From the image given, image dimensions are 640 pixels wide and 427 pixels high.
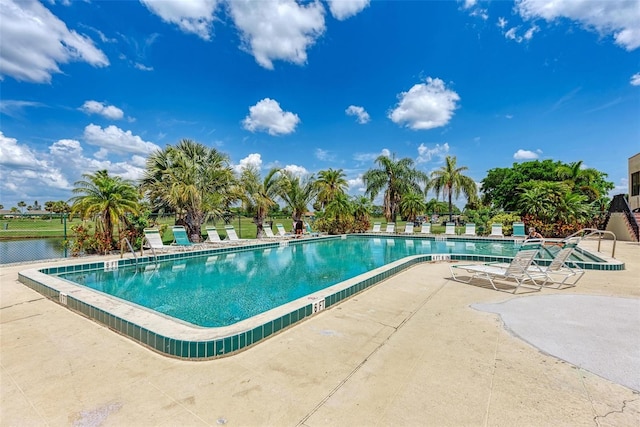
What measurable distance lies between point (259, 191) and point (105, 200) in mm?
8121

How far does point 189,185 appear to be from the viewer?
13.3 m

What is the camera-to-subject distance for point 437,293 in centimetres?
520

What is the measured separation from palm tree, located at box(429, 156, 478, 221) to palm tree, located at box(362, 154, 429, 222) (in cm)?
170

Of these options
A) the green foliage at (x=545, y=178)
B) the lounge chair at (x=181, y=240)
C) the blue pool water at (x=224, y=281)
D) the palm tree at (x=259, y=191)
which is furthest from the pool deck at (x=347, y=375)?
the green foliage at (x=545, y=178)

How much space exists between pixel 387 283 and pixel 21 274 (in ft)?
25.1

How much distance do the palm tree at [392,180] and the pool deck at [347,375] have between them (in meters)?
19.8

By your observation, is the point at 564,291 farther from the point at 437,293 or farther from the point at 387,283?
the point at 387,283

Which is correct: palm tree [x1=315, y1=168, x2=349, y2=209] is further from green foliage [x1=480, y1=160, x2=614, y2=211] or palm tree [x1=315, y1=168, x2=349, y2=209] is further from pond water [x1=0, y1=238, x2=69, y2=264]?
pond water [x1=0, y1=238, x2=69, y2=264]

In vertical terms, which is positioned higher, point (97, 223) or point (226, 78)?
point (226, 78)

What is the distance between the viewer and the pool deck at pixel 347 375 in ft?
6.40

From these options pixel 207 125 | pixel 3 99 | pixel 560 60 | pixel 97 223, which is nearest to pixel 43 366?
pixel 97 223

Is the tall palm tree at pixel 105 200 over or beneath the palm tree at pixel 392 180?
beneath

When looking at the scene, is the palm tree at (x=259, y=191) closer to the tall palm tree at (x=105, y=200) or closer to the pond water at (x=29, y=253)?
the tall palm tree at (x=105, y=200)

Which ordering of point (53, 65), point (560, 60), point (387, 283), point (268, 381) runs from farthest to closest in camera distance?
Answer: point (560, 60), point (53, 65), point (387, 283), point (268, 381)
